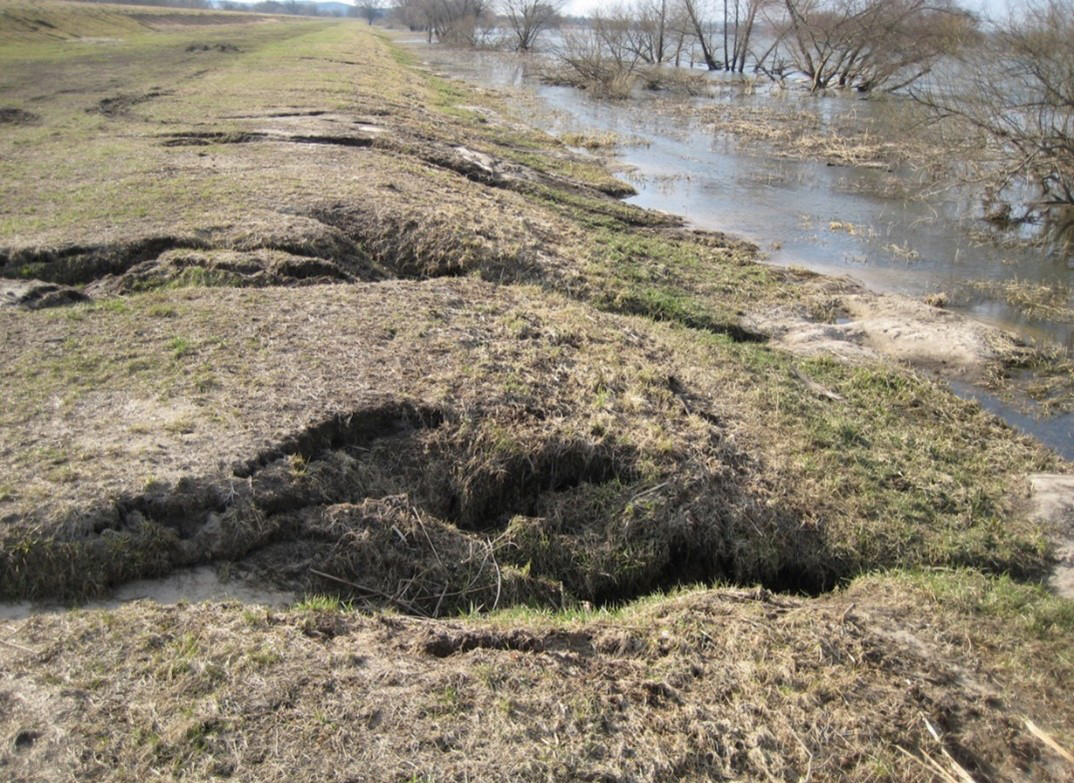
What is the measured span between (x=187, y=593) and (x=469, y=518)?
158 centimetres

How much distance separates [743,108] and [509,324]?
25402 mm

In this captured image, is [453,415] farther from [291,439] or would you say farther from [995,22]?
[995,22]

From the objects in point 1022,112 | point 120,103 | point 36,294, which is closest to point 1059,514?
point 36,294

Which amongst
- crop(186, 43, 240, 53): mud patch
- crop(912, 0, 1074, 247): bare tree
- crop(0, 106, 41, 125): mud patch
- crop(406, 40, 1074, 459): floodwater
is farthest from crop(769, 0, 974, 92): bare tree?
crop(0, 106, 41, 125): mud patch

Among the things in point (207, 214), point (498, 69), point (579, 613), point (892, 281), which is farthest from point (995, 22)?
point (498, 69)

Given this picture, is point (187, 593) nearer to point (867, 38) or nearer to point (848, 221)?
point (848, 221)

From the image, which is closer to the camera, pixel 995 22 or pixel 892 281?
pixel 892 281

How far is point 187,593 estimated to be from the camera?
3.92 meters

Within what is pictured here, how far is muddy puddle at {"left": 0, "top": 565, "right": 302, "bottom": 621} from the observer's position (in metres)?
3.73

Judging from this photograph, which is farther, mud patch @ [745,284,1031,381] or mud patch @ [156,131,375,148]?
mud patch @ [156,131,375,148]

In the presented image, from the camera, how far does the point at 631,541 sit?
482 centimetres

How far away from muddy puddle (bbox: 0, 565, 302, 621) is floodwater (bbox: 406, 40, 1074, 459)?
258 inches

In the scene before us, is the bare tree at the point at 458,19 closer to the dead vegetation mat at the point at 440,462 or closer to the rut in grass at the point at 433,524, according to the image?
the dead vegetation mat at the point at 440,462

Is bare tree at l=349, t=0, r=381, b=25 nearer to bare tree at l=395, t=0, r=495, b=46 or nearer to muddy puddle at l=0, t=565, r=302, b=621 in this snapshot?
bare tree at l=395, t=0, r=495, b=46
